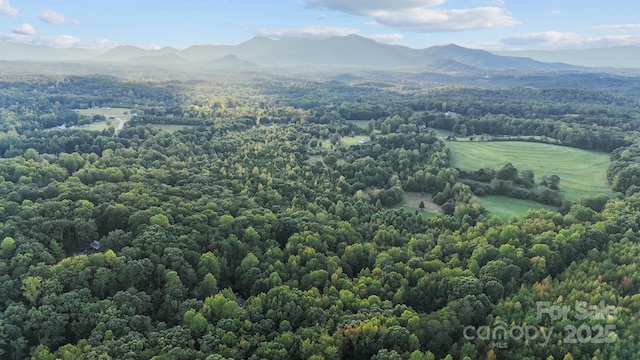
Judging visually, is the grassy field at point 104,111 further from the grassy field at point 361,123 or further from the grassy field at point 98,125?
the grassy field at point 361,123

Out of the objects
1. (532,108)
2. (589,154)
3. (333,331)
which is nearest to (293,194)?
(333,331)

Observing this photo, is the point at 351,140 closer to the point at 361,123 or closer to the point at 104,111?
the point at 361,123

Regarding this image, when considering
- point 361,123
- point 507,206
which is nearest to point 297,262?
point 507,206

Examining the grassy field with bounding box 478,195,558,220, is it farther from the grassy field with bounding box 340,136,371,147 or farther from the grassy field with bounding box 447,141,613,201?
the grassy field with bounding box 340,136,371,147

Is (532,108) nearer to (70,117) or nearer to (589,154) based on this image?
(589,154)

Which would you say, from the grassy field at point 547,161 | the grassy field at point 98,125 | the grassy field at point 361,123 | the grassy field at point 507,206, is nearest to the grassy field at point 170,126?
the grassy field at point 98,125
